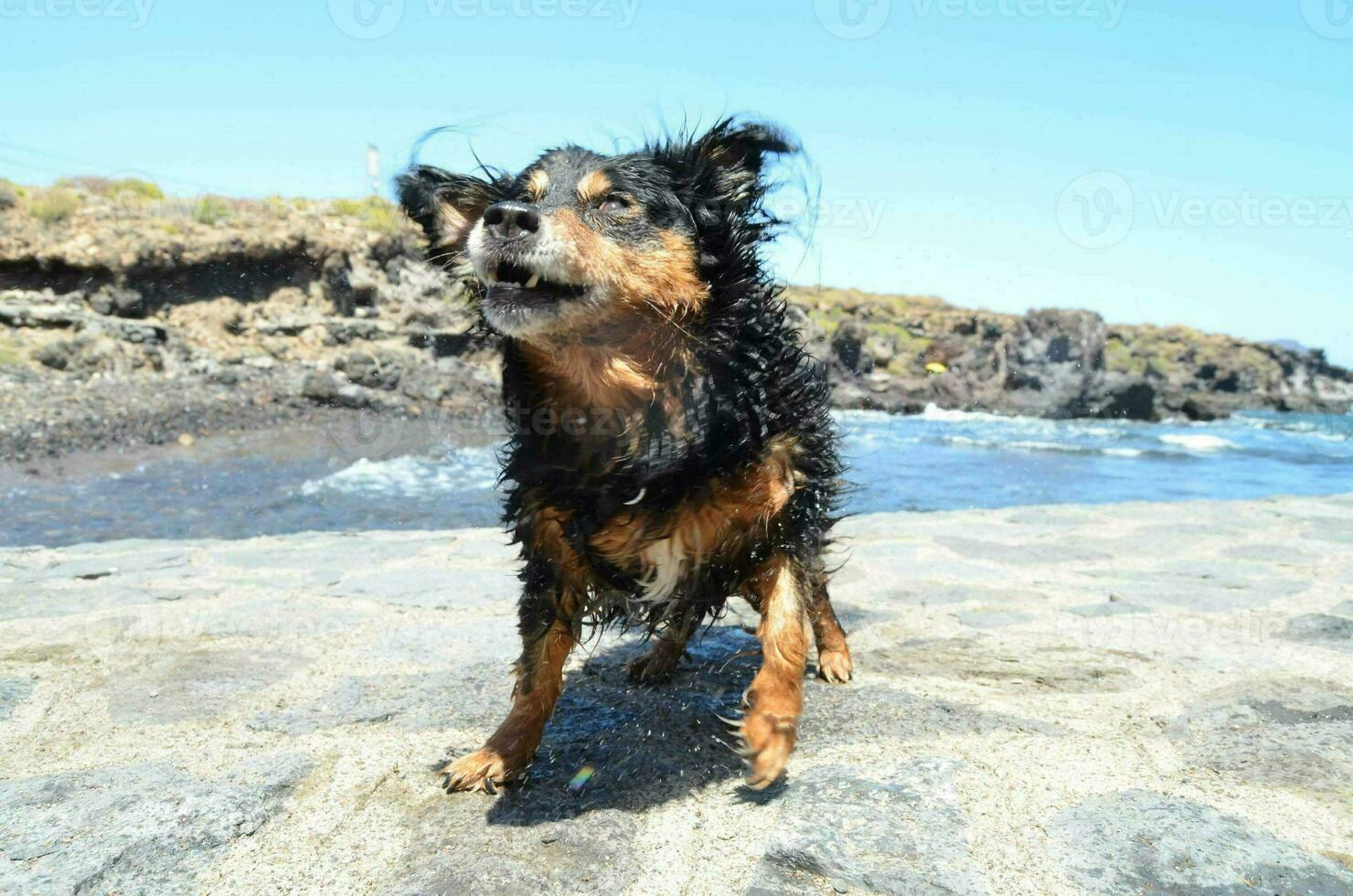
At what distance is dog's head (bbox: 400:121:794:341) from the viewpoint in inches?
98.6

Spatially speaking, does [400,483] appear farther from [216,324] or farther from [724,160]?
[216,324]

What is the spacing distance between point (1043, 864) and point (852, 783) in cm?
50

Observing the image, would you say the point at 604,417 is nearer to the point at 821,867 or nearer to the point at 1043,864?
the point at 821,867

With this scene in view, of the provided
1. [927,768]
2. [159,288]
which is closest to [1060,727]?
[927,768]

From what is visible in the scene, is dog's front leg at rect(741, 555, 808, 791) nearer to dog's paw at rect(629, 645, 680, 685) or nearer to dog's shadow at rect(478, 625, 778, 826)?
dog's shadow at rect(478, 625, 778, 826)

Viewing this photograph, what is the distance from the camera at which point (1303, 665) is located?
320 cm

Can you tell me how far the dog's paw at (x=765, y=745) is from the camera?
7.45ft

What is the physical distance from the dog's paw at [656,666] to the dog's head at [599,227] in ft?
4.13

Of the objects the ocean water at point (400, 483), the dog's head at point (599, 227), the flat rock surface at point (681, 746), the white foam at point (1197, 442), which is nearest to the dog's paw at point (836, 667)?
the flat rock surface at point (681, 746)

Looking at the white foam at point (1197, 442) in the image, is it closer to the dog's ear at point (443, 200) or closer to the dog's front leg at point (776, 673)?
the dog's front leg at point (776, 673)

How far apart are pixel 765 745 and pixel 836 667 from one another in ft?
3.44

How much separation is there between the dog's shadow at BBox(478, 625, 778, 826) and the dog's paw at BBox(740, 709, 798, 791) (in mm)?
89

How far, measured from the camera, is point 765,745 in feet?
7.47

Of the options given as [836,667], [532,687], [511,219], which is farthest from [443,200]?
[836,667]
